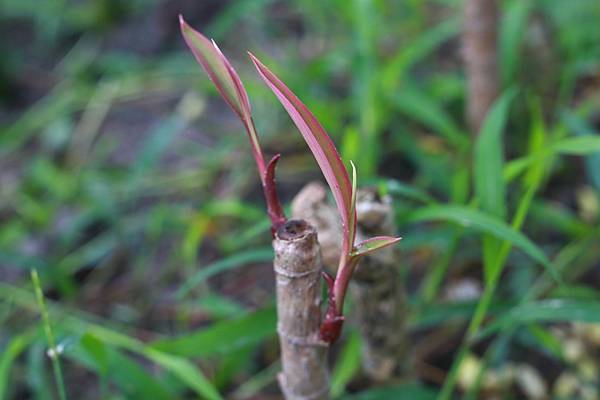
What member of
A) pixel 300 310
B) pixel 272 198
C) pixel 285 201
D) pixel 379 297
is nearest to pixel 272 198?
pixel 272 198

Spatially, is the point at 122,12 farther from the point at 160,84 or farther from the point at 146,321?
the point at 146,321

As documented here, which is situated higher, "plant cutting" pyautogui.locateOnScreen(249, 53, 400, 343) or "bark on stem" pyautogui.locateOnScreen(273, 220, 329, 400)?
"plant cutting" pyautogui.locateOnScreen(249, 53, 400, 343)

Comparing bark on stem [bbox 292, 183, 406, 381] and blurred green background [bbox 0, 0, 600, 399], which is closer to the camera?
bark on stem [bbox 292, 183, 406, 381]

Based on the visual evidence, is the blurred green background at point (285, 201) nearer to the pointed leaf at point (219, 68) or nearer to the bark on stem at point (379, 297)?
the bark on stem at point (379, 297)

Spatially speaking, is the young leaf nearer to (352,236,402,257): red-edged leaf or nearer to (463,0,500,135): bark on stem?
(352,236,402,257): red-edged leaf

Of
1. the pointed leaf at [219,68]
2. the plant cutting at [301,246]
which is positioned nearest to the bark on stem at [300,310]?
the plant cutting at [301,246]

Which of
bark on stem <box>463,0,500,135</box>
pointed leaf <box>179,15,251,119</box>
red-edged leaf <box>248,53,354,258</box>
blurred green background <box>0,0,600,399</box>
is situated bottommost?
blurred green background <box>0,0,600,399</box>

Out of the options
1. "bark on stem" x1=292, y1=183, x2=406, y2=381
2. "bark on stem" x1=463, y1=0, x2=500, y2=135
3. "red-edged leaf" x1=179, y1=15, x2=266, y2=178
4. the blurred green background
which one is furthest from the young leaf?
"bark on stem" x1=463, y1=0, x2=500, y2=135
